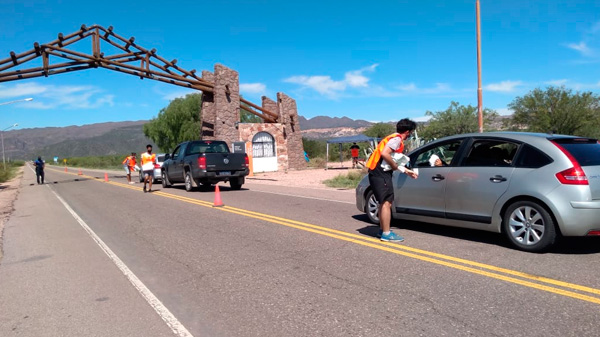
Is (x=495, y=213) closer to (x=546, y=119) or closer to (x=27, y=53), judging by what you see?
(x=546, y=119)

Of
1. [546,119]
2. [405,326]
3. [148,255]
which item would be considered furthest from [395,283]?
[546,119]

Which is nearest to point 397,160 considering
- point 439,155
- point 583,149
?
point 439,155

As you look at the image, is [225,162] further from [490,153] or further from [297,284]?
[297,284]

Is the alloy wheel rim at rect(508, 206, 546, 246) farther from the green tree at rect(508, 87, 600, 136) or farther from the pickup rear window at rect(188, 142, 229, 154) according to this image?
the green tree at rect(508, 87, 600, 136)

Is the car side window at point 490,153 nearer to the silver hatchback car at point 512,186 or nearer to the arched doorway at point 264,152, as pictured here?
the silver hatchback car at point 512,186

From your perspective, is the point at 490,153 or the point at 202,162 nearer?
the point at 490,153

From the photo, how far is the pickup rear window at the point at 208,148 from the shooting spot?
684 inches

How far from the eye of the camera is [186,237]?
803 centimetres

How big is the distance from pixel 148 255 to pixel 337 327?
13.4 feet

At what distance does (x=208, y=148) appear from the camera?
17.4 metres

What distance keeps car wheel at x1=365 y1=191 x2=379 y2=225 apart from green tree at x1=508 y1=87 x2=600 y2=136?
20.6m

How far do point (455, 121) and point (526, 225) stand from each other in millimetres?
22835

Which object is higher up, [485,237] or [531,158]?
[531,158]

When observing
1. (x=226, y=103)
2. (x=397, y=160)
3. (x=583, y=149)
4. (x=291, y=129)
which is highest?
(x=226, y=103)
